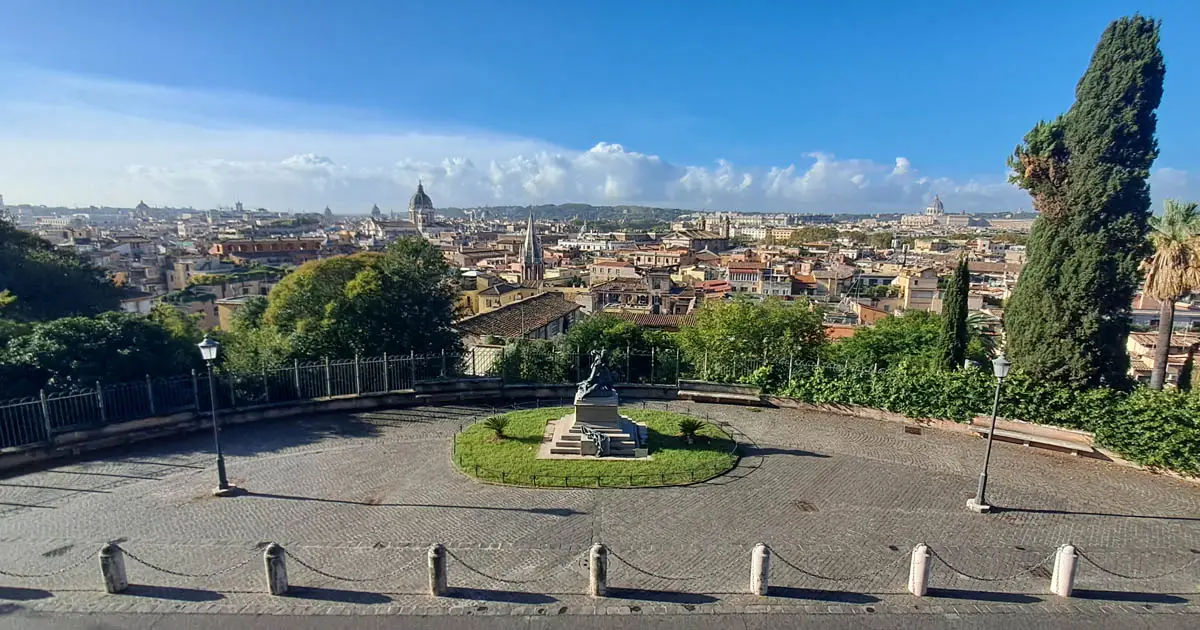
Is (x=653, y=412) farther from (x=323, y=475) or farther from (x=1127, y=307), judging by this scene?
(x=1127, y=307)

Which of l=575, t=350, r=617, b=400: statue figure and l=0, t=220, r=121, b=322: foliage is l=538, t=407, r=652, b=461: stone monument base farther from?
l=0, t=220, r=121, b=322: foliage

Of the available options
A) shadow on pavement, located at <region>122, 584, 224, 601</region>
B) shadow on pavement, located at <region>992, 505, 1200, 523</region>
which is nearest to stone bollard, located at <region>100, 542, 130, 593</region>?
shadow on pavement, located at <region>122, 584, 224, 601</region>

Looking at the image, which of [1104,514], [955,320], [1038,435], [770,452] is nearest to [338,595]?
[770,452]

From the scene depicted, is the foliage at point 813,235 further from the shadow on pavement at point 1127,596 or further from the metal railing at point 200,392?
Result: the shadow on pavement at point 1127,596

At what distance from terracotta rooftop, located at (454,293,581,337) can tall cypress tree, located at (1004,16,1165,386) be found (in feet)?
63.8

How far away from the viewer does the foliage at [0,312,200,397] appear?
14023mm

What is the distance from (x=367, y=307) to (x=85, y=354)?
6900mm

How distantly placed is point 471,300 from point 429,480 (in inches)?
1378

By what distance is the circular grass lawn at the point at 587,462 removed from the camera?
40.7 ft

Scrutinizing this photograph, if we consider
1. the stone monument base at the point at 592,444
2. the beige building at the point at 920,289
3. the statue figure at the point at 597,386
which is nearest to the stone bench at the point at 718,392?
the stone monument base at the point at 592,444

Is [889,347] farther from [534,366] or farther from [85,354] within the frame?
[85,354]

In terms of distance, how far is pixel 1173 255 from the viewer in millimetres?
14430

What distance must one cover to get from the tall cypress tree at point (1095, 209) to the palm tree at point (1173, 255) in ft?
2.39

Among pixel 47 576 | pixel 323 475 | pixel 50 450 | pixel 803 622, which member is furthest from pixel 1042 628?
pixel 50 450
